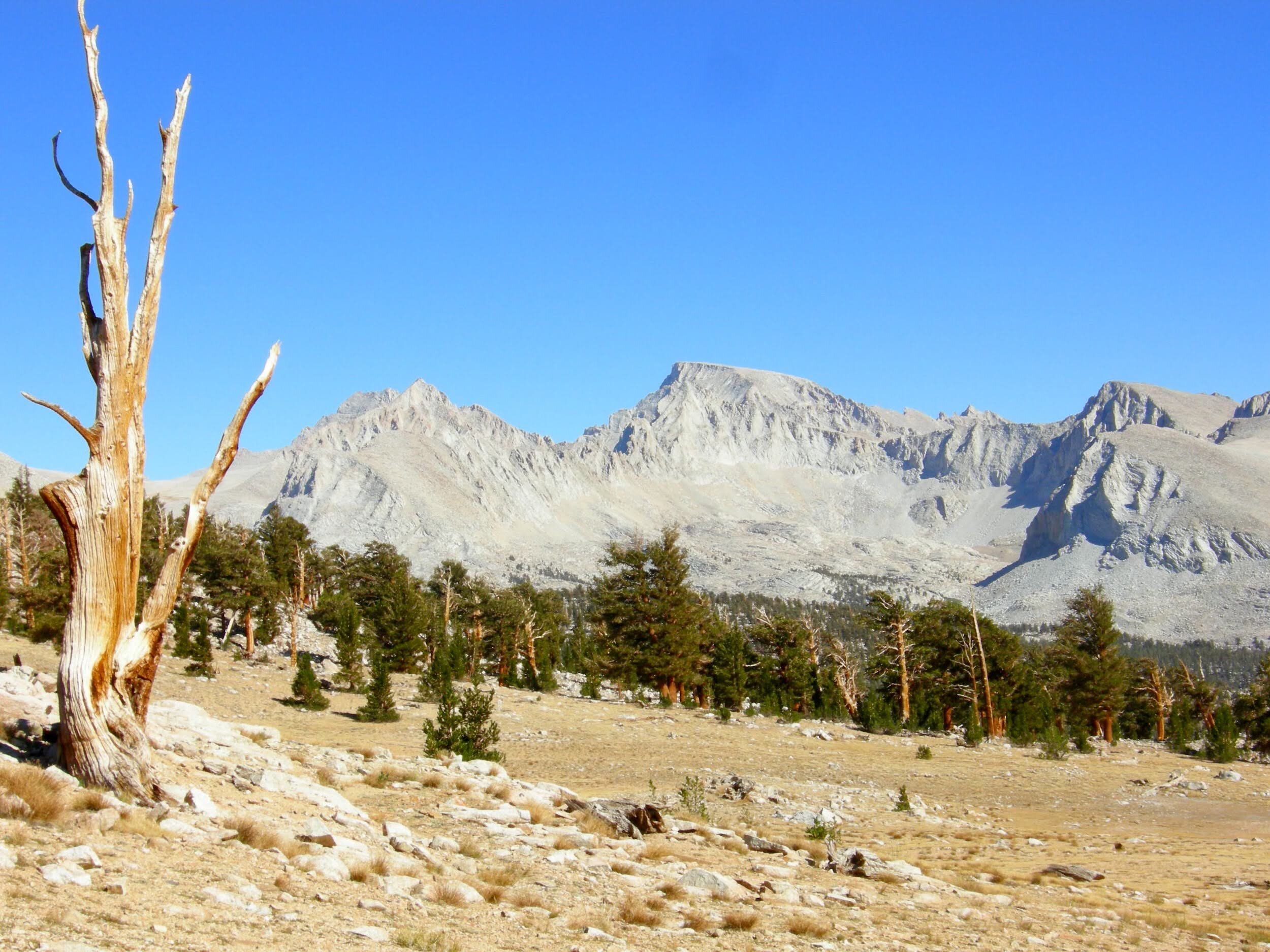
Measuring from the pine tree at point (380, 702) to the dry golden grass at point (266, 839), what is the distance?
23833 mm

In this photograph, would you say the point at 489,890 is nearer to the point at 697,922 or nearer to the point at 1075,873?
the point at 697,922

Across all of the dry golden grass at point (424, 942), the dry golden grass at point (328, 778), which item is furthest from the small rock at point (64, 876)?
the dry golden grass at point (328, 778)

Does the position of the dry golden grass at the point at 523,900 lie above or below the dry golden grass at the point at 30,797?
below

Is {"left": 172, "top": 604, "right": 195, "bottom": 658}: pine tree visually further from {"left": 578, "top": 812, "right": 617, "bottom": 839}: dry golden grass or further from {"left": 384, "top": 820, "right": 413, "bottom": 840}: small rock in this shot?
{"left": 384, "top": 820, "right": 413, "bottom": 840}: small rock

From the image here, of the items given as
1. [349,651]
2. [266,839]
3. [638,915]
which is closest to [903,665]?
[349,651]

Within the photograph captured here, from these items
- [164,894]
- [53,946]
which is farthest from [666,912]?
[53,946]

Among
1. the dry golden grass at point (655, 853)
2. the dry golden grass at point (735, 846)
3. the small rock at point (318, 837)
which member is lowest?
the dry golden grass at point (735, 846)

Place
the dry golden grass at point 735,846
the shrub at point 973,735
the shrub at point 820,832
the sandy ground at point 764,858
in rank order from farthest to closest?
the shrub at point 973,735, the shrub at point 820,832, the dry golden grass at point 735,846, the sandy ground at point 764,858

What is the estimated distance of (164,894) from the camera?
678 centimetres

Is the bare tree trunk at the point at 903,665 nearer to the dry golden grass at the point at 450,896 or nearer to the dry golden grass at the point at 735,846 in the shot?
the dry golden grass at the point at 735,846

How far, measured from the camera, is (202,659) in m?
38.4

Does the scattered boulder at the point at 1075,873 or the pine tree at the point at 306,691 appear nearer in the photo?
the scattered boulder at the point at 1075,873

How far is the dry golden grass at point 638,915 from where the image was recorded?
8.57 meters

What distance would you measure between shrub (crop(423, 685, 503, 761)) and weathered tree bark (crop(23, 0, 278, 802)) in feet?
35.0
